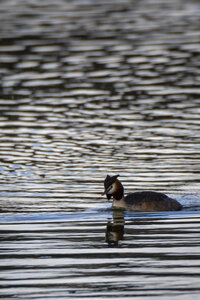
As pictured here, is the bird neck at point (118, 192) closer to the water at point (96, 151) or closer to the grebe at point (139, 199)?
the grebe at point (139, 199)

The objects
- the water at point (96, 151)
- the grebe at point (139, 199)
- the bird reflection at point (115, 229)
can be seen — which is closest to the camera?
the water at point (96, 151)

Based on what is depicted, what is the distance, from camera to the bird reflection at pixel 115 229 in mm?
15845

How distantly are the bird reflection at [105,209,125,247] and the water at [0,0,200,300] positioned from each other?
3 cm

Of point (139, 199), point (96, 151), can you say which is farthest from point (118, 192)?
point (96, 151)

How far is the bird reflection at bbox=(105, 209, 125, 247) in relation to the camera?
52.0 feet

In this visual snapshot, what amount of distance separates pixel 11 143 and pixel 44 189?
5.15 metres

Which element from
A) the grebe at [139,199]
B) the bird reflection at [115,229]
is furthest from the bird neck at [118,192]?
the bird reflection at [115,229]

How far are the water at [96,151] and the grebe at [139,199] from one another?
20 cm

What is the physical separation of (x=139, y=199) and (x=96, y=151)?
544cm

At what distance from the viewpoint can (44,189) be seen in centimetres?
2041

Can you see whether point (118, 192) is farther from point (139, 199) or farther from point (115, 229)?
point (115, 229)

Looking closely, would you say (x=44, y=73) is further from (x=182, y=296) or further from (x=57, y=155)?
(x=182, y=296)

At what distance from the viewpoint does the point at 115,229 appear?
1705cm

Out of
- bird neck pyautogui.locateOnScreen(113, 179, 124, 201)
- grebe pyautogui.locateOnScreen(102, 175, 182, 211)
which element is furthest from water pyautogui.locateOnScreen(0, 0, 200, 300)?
bird neck pyautogui.locateOnScreen(113, 179, 124, 201)
